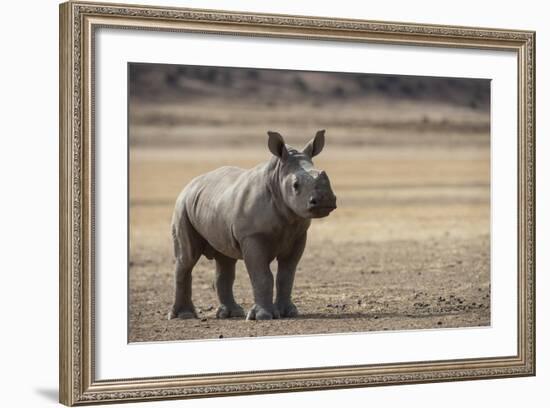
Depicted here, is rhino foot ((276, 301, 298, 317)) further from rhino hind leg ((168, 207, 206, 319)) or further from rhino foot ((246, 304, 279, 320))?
rhino hind leg ((168, 207, 206, 319))

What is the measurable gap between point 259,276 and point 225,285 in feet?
2.57

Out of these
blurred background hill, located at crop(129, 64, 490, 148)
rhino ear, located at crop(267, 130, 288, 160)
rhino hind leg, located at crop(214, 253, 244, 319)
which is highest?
blurred background hill, located at crop(129, 64, 490, 148)

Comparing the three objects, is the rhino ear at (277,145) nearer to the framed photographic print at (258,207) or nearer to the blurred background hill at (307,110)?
the framed photographic print at (258,207)

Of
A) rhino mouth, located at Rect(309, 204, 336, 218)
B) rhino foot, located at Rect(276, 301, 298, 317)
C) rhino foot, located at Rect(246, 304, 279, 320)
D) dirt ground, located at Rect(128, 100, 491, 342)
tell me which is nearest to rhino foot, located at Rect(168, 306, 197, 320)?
dirt ground, located at Rect(128, 100, 491, 342)

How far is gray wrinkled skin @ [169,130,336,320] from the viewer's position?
359 inches

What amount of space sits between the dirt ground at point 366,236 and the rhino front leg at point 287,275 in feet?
0.64

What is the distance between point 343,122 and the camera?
45.0ft

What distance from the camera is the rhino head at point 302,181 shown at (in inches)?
354

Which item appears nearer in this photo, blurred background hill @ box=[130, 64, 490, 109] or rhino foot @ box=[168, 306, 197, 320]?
rhino foot @ box=[168, 306, 197, 320]

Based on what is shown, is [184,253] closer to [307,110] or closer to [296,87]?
[296,87]

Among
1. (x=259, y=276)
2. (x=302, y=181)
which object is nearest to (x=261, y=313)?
(x=259, y=276)

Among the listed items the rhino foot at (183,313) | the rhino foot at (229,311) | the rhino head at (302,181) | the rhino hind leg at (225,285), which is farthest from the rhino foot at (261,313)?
the rhino head at (302,181)

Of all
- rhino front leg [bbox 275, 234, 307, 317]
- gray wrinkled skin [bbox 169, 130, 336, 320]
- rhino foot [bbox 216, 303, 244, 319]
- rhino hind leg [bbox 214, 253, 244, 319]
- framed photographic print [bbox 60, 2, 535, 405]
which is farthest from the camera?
rhino hind leg [bbox 214, 253, 244, 319]

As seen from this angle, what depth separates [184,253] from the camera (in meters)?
9.91
